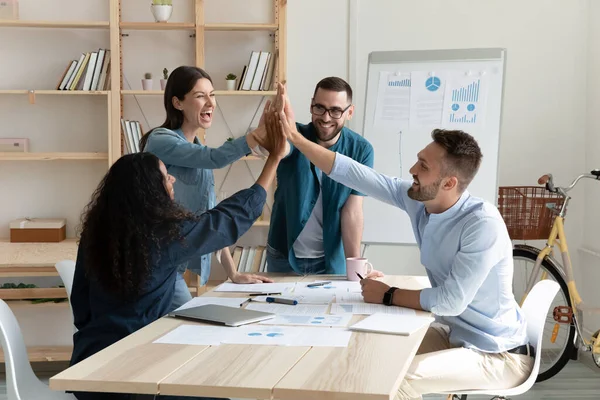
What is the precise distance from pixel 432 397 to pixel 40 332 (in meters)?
2.31

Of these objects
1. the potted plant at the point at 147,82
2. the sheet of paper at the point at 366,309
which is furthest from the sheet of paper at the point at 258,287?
the potted plant at the point at 147,82

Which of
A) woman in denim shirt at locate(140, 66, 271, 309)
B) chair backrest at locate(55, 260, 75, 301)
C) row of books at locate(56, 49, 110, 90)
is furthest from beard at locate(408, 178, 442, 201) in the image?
row of books at locate(56, 49, 110, 90)

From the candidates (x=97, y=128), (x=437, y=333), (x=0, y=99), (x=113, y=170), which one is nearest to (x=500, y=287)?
(x=437, y=333)

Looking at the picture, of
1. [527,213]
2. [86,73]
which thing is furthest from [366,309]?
[86,73]

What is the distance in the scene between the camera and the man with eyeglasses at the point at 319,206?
288 cm

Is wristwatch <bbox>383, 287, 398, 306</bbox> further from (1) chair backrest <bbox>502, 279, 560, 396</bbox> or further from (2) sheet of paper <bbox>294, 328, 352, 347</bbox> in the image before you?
(1) chair backrest <bbox>502, 279, 560, 396</bbox>

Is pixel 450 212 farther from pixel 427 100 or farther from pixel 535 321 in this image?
pixel 427 100

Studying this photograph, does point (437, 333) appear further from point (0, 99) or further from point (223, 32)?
point (0, 99)

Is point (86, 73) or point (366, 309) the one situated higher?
point (86, 73)

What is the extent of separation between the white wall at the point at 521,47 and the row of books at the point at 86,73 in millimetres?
1482

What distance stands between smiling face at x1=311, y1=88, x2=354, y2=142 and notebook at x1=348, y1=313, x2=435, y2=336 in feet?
3.13

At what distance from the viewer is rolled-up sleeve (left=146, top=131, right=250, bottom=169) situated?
257cm

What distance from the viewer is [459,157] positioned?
97.6 inches

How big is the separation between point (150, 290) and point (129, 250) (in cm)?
14
